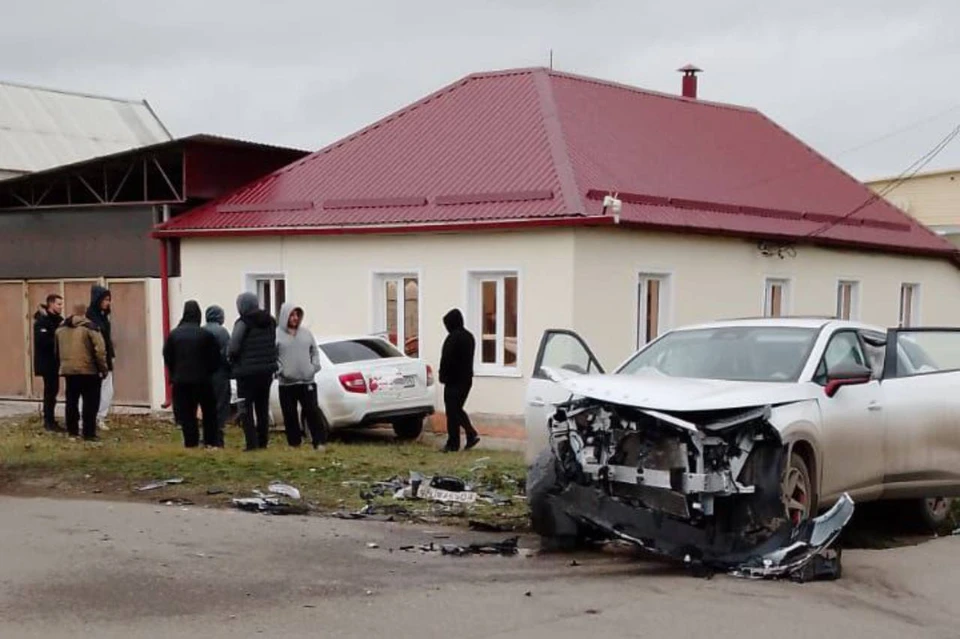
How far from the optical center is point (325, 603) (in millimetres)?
6660

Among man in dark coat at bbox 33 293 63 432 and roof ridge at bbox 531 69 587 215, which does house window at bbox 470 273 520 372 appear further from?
man in dark coat at bbox 33 293 63 432

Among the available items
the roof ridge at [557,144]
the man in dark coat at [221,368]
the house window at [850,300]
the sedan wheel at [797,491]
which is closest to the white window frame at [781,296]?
the house window at [850,300]

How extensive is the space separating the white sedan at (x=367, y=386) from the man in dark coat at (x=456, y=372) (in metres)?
0.89

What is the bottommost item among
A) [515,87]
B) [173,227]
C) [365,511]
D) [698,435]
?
[365,511]

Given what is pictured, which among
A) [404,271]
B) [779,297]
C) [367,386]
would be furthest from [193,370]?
[779,297]

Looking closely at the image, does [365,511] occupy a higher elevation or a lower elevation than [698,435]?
lower

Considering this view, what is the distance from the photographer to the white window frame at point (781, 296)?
19808 mm

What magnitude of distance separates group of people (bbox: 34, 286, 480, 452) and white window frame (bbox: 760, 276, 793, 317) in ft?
22.5

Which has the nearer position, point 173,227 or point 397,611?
→ point 397,611

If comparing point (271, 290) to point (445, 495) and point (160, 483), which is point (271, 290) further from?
point (445, 495)

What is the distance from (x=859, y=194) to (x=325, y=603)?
66.2 ft

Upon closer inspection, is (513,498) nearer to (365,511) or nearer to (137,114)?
(365,511)

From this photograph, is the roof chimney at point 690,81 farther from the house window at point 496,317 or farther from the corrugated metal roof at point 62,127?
the corrugated metal roof at point 62,127

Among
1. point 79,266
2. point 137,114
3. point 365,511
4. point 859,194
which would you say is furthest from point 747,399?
point 137,114
